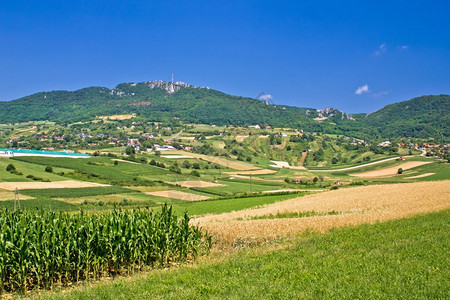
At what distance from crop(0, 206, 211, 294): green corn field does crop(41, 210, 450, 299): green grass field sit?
63.7 inches

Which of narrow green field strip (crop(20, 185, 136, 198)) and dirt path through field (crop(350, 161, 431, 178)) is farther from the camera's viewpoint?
dirt path through field (crop(350, 161, 431, 178))

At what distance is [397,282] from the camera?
35.3 feet

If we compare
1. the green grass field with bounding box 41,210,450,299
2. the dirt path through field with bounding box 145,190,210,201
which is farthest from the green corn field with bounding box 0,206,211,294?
the dirt path through field with bounding box 145,190,210,201

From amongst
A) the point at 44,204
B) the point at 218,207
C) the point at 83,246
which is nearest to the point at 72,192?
the point at 44,204

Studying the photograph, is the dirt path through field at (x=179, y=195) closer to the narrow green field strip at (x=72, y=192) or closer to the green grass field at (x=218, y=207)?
the narrow green field strip at (x=72, y=192)

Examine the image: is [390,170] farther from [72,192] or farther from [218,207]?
[72,192]

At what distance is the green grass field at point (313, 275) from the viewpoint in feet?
34.0

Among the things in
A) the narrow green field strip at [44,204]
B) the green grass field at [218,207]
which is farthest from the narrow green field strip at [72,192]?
the green grass field at [218,207]

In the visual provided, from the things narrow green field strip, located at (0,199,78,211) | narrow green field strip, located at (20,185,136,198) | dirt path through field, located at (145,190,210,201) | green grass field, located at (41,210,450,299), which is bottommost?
dirt path through field, located at (145,190,210,201)

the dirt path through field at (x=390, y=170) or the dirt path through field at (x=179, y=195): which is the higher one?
the dirt path through field at (x=390, y=170)

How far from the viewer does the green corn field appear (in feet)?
42.0

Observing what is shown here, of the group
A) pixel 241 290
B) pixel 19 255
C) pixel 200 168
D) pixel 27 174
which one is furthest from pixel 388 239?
pixel 200 168

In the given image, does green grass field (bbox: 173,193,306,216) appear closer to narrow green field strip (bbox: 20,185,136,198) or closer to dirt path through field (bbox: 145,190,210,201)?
dirt path through field (bbox: 145,190,210,201)

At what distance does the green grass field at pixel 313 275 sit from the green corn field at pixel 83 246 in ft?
5.31
